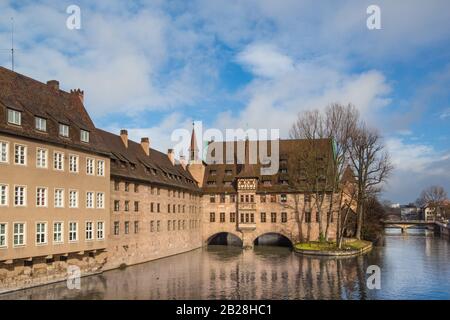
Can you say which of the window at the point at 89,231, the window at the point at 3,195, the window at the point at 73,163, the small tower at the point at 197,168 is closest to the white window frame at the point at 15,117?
the window at the point at 3,195

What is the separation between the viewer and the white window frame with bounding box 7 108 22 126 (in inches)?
1145

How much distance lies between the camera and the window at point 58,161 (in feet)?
107

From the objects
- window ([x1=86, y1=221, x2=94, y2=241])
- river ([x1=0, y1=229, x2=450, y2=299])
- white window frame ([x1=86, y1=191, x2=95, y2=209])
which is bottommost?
river ([x1=0, y1=229, x2=450, y2=299])

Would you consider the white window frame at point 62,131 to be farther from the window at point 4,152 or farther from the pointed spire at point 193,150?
the pointed spire at point 193,150

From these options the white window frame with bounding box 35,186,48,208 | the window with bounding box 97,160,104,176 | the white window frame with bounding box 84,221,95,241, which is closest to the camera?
the white window frame with bounding box 35,186,48,208

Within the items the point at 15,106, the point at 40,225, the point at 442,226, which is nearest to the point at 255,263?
the point at 40,225

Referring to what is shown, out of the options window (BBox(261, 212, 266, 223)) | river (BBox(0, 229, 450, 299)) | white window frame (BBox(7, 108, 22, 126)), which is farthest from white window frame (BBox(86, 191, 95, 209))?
window (BBox(261, 212, 266, 223))

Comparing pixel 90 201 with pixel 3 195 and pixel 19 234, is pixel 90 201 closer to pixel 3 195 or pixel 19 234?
pixel 19 234

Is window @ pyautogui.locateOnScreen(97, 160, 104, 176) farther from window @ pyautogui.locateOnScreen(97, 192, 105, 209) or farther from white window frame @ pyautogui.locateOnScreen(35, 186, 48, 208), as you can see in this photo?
white window frame @ pyautogui.locateOnScreen(35, 186, 48, 208)

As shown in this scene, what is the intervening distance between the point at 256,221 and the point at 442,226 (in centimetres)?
6028

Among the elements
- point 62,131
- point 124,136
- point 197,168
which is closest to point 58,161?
point 62,131

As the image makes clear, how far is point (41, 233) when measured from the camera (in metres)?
30.9

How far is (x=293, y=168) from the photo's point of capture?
6294cm

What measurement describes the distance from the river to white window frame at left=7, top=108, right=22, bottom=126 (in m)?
11.0
